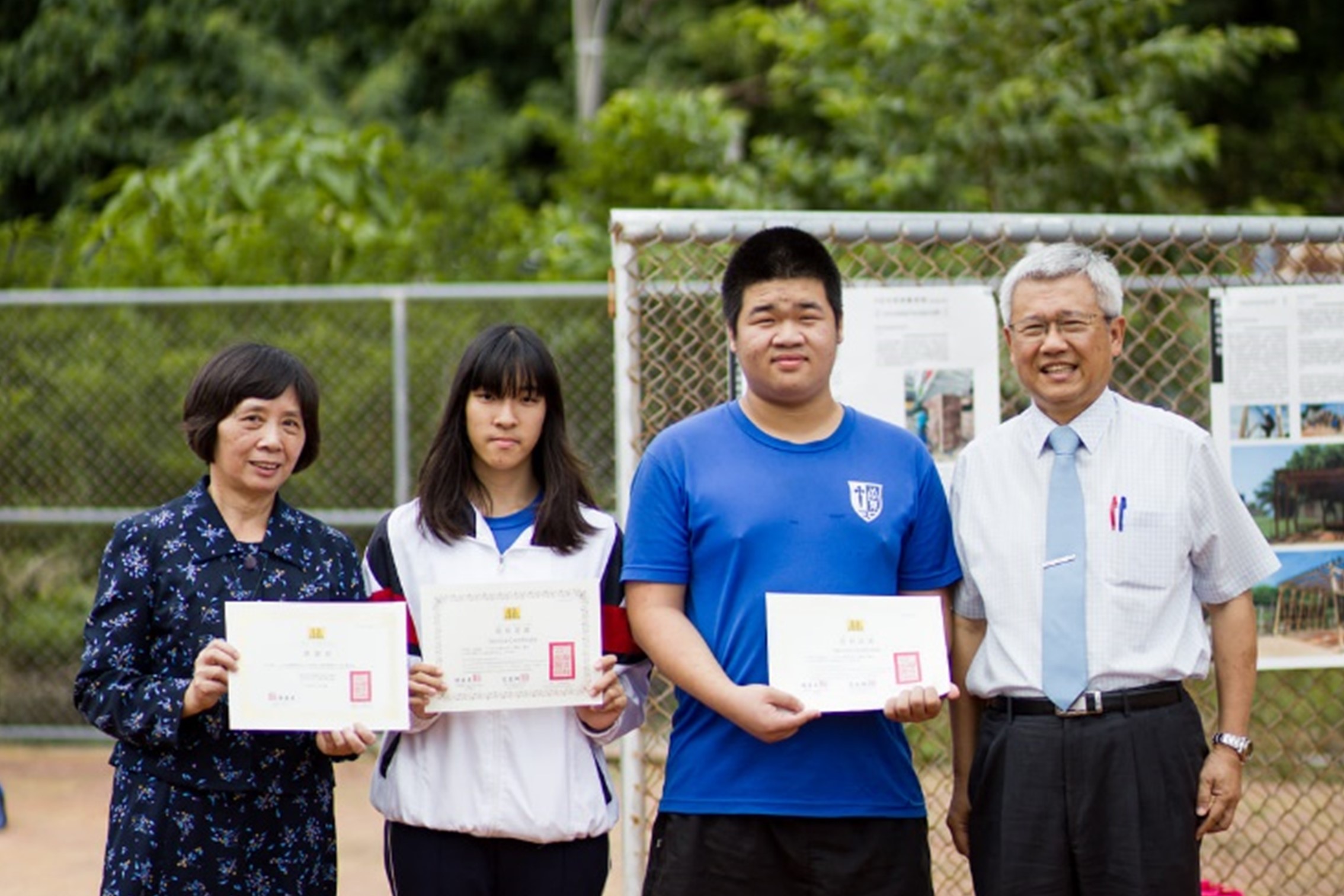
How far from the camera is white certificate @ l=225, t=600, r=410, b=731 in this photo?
366 cm

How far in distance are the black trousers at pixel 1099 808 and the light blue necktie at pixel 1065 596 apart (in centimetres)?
8

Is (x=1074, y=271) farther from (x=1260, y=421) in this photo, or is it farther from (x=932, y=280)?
(x=1260, y=421)

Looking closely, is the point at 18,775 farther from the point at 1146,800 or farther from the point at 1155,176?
the point at 1155,176

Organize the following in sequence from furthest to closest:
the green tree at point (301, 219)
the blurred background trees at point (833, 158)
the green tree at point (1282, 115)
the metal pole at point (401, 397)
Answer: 1. the green tree at point (1282, 115)
2. the blurred background trees at point (833, 158)
3. the green tree at point (301, 219)
4. the metal pole at point (401, 397)

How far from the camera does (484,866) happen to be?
12.4ft

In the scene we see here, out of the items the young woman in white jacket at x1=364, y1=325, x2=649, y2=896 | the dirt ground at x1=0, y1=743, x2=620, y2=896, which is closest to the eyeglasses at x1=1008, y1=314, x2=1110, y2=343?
the young woman in white jacket at x1=364, y1=325, x2=649, y2=896

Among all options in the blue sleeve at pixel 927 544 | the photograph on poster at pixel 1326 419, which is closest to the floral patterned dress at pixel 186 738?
the blue sleeve at pixel 927 544

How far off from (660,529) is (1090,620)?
0.93 m

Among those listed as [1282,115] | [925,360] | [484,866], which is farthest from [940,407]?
[1282,115]

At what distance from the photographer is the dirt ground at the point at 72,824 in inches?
266

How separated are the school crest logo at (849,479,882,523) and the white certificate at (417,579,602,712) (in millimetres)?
625

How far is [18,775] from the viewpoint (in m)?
8.53

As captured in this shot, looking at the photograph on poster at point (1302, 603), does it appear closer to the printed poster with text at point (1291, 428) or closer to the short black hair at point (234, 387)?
the printed poster with text at point (1291, 428)

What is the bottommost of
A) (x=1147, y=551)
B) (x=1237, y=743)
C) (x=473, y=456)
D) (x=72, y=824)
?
(x=72, y=824)
